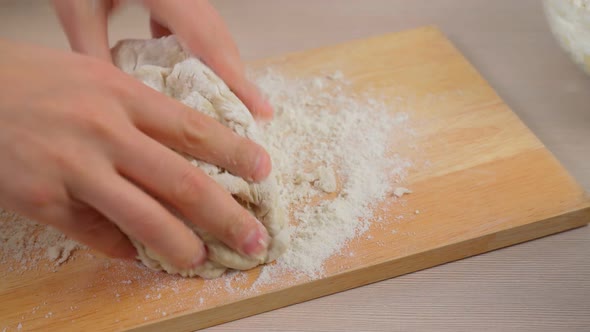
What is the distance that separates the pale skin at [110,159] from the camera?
0.79 m

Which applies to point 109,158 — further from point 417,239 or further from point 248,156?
point 417,239

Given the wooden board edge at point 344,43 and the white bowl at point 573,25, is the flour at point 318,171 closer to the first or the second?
the wooden board edge at point 344,43

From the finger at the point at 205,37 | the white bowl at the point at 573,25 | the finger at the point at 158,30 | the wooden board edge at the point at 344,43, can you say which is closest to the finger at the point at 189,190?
the finger at the point at 205,37

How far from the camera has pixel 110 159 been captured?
0.81 meters

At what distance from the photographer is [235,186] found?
3.01 feet

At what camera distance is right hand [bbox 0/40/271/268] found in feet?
2.60


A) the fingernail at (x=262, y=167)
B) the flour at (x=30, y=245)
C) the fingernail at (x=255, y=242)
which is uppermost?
the fingernail at (x=262, y=167)

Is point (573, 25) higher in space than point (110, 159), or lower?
higher

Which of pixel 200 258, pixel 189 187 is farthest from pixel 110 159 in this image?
pixel 200 258

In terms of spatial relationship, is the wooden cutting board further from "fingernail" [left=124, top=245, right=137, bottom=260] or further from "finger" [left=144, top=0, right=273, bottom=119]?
"finger" [left=144, top=0, right=273, bottom=119]

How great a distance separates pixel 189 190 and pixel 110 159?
0.12 metres

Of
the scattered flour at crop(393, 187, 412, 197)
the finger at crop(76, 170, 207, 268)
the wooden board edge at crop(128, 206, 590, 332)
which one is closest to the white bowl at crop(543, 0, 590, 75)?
the wooden board edge at crop(128, 206, 590, 332)

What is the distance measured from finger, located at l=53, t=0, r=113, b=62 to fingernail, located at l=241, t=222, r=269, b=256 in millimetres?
443

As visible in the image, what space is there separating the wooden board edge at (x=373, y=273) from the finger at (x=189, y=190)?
11 cm
